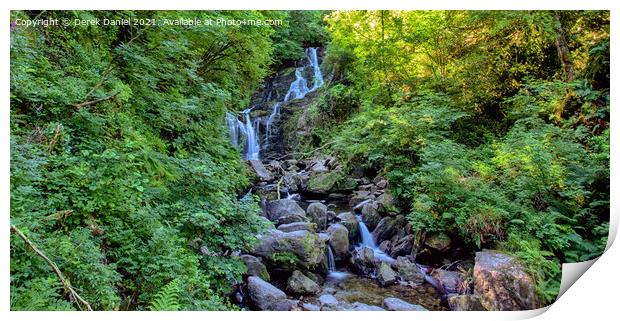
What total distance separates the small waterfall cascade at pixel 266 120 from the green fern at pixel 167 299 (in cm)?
723

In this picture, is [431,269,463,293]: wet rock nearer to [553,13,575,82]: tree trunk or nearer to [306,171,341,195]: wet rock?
[553,13,575,82]: tree trunk

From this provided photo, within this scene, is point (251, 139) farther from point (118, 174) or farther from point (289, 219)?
point (118, 174)

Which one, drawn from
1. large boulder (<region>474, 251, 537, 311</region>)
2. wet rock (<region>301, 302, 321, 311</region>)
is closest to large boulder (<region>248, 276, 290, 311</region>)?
wet rock (<region>301, 302, 321, 311</region>)

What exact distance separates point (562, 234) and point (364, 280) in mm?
2283

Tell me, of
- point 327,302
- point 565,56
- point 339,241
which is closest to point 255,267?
point 327,302

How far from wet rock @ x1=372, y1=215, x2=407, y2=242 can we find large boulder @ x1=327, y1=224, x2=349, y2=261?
658 mm

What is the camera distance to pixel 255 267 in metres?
4.16

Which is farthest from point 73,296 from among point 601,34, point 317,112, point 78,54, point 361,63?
point 317,112

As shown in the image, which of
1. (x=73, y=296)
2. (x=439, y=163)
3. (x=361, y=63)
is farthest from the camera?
(x=361, y=63)

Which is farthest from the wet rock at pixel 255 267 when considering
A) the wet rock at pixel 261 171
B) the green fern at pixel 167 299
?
the wet rock at pixel 261 171

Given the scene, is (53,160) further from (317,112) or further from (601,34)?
(317,112)

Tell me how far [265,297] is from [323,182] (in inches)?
181

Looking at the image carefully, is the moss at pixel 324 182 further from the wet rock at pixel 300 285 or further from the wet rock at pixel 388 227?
the wet rock at pixel 300 285

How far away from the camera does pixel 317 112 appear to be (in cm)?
1060
